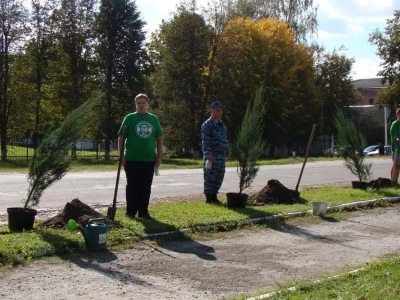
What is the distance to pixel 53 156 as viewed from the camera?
26.1 ft

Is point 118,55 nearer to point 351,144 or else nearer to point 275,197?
point 351,144

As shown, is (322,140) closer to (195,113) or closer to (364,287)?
(195,113)

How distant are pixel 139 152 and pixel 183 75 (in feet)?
117

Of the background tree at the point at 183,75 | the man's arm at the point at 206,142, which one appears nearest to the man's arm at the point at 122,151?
the man's arm at the point at 206,142

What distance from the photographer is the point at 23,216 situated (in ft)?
25.8

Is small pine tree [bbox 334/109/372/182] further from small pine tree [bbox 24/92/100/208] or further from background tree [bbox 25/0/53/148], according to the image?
background tree [bbox 25/0/53/148]

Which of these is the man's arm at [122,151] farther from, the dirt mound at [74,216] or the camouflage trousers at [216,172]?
the camouflage trousers at [216,172]

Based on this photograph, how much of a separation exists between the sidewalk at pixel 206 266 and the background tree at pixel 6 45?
29.5 m

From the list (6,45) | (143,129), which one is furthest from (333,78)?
(143,129)

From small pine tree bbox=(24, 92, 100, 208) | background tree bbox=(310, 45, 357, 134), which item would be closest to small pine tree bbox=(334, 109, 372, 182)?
small pine tree bbox=(24, 92, 100, 208)

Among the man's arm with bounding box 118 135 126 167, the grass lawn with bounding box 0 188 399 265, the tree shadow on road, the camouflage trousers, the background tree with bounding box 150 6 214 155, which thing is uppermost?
the background tree with bounding box 150 6 214 155

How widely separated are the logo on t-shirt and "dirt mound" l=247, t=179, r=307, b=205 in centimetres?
341

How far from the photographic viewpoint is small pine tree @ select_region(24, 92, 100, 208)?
7.96 meters

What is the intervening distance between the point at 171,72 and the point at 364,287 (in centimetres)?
3931
